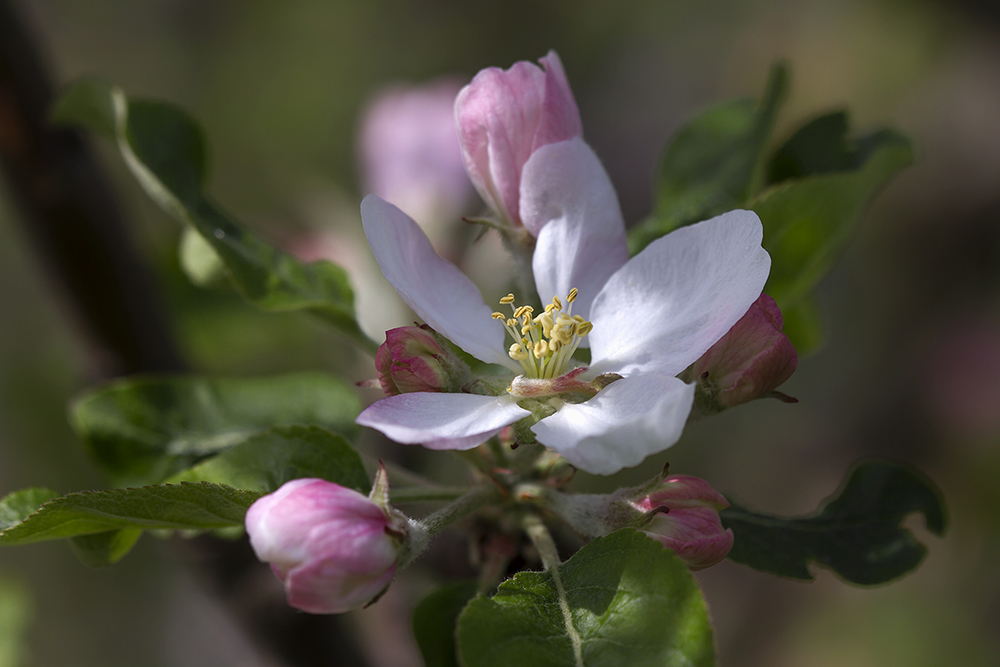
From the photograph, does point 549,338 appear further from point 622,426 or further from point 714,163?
point 714,163

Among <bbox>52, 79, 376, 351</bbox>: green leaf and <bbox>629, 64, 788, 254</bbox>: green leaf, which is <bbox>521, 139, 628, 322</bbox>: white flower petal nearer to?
A: <bbox>629, 64, 788, 254</bbox>: green leaf

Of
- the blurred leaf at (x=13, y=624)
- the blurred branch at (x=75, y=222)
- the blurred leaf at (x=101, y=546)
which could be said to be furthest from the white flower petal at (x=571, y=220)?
the blurred leaf at (x=13, y=624)

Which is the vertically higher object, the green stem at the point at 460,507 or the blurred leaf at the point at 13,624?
the green stem at the point at 460,507

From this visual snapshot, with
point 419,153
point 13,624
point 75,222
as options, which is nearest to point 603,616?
point 75,222

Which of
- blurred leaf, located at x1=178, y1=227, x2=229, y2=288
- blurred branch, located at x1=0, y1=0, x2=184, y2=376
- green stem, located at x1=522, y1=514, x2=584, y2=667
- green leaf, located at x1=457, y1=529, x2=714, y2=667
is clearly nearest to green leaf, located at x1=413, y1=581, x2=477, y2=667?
green stem, located at x1=522, y1=514, x2=584, y2=667

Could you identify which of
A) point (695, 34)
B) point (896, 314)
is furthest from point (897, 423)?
point (695, 34)

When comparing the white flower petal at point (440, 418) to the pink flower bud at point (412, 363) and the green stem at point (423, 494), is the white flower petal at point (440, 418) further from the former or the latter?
the green stem at point (423, 494)
